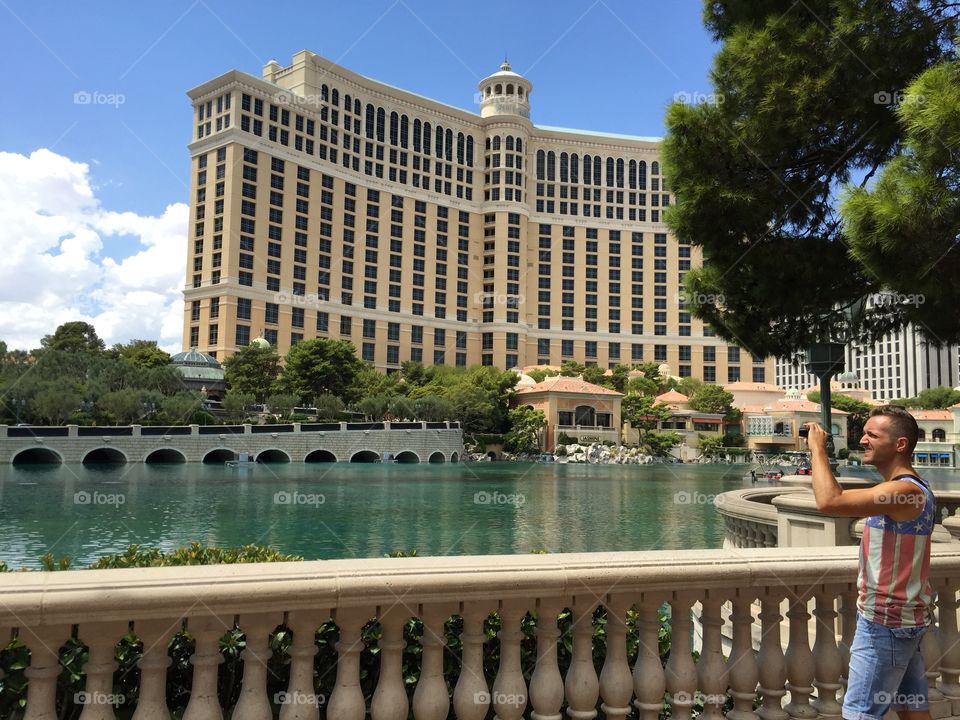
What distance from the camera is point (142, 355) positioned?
66688 mm

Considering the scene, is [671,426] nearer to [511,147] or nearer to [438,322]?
[438,322]

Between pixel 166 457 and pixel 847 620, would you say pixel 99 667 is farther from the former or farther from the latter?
pixel 166 457

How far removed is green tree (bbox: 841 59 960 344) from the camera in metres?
6.22

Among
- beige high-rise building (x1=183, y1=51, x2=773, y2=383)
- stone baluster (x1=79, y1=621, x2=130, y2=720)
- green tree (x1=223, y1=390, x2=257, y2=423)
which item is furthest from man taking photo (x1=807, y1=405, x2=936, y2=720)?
beige high-rise building (x1=183, y1=51, x2=773, y2=383)

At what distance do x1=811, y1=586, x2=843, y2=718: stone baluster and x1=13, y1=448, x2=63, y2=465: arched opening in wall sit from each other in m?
51.7

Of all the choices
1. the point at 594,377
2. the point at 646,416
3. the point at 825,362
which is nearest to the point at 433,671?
the point at 825,362

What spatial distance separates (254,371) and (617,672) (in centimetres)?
6738

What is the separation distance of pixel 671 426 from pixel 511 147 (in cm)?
4455

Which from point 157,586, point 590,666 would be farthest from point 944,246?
point 157,586

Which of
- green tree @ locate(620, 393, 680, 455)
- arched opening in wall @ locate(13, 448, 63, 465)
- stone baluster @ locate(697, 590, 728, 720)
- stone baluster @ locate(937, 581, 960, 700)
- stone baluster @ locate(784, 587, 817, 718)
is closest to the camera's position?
stone baluster @ locate(697, 590, 728, 720)

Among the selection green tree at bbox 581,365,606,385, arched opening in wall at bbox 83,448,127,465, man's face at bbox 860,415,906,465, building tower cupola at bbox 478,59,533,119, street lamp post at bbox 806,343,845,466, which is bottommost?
arched opening in wall at bbox 83,448,127,465

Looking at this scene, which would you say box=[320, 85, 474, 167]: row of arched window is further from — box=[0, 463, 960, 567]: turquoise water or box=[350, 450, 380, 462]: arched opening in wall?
box=[0, 463, 960, 567]: turquoise water

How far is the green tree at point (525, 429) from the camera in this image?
238 feet

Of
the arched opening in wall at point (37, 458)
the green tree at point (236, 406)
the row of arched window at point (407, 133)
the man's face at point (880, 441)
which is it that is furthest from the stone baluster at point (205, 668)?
the row of arched window at point (407, 133)
